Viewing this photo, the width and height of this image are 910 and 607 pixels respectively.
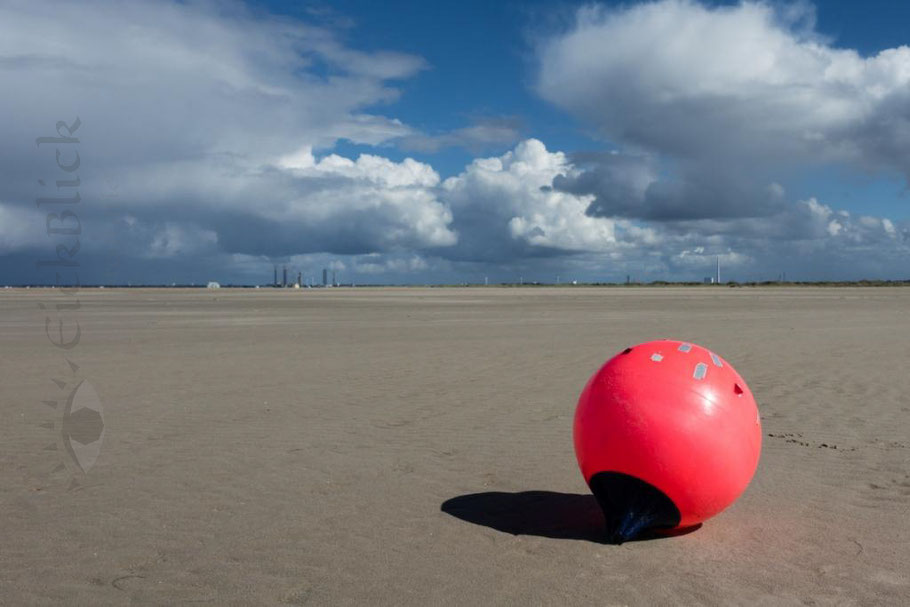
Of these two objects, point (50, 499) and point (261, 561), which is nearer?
point (261, 561)

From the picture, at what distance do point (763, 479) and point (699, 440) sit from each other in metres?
2.43

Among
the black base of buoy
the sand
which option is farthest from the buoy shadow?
the black base of buoy

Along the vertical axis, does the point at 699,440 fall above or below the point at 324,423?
above

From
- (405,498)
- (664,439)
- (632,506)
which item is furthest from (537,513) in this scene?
(664,439)

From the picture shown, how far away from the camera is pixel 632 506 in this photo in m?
5.44

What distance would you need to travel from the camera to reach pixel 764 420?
388 inches

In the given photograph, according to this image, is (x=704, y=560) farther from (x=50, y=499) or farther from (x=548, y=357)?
(x=548, y=357)

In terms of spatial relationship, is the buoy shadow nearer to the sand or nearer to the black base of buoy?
the sand

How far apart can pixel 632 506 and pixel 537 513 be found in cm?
101

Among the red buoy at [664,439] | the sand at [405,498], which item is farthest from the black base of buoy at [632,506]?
the sand at [405,498]

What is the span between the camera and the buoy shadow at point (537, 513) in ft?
18.9

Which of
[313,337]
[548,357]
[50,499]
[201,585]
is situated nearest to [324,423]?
[50,499]

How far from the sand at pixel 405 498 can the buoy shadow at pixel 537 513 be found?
3cm

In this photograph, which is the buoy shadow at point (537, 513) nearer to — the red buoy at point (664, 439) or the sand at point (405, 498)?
the sand at point (405, 498)
